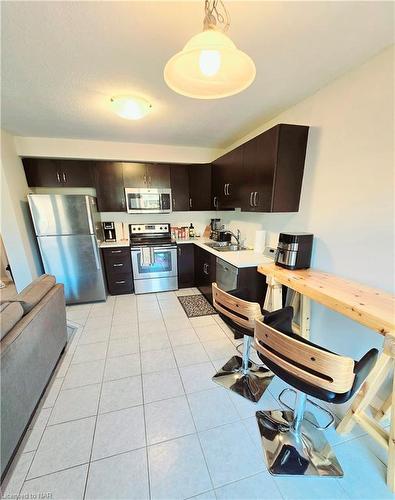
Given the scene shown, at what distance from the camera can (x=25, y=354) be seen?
4.60 ft

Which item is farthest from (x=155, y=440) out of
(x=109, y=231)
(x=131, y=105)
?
(x=109, y=231)

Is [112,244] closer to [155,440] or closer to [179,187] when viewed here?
[179,187]

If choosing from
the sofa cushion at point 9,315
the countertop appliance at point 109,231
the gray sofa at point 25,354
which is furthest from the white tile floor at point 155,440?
the countertop appliance at point 109,231

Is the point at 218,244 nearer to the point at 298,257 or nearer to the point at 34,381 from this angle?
the point at 298,257

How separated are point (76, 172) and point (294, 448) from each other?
4119mm

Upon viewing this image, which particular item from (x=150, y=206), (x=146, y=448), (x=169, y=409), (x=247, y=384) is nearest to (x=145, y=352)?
(x=169, y=409)

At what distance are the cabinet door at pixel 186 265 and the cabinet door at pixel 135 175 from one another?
4.26ft

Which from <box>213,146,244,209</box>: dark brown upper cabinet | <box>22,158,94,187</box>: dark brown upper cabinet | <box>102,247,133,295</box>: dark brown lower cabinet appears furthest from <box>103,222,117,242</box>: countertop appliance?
<box>213,146,244,209</box>: dark brown upper cabinet

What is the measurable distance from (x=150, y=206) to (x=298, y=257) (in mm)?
2571

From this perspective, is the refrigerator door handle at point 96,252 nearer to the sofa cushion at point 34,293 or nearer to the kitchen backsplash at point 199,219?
the kitchen backsplash at point 199,219

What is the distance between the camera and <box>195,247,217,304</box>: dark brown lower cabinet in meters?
3.01

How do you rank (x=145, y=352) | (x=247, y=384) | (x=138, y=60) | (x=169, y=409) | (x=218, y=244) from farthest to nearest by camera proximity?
(x=218, y=244) → (x=145, y=352) → (x=247, y=384) → (x=169, y=409) → (x=138, y=60)

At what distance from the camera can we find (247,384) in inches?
68.9

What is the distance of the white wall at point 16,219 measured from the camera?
265cm
